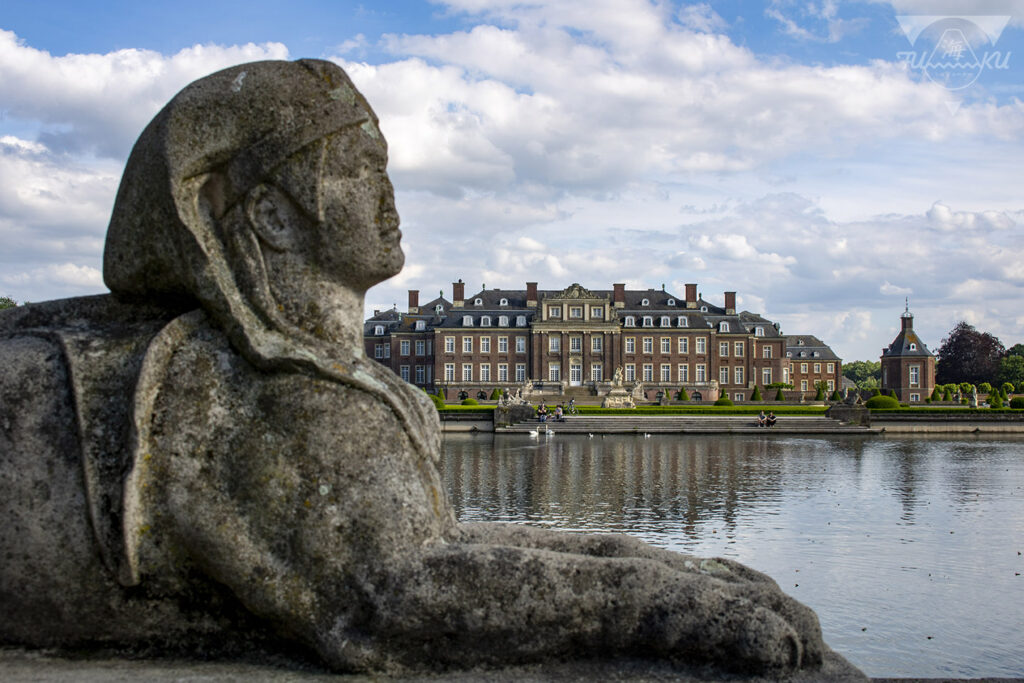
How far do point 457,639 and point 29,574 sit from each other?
1.49m

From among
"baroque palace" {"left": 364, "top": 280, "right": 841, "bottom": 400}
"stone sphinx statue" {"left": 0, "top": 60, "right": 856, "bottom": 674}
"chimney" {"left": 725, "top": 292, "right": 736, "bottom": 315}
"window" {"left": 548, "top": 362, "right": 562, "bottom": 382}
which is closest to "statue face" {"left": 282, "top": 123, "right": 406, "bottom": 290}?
"stone sphinx statue" {"left": 0, "top": 60, "right": 856, "bottom": 674}

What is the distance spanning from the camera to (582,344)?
250 ft

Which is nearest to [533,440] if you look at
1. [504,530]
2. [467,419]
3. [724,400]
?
[467,419]

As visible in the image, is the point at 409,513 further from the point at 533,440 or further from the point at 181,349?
the point at 533,440

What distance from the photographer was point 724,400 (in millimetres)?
50938

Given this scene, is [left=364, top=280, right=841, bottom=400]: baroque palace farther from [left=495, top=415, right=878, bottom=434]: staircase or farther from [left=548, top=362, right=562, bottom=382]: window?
[left=495, top=415, right=878, bottom=434]: staircase

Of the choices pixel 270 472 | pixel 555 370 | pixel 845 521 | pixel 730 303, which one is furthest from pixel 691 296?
pixel 270 472

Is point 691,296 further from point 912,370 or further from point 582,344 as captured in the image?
point 912,370

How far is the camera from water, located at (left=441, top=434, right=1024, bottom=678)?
650 cm

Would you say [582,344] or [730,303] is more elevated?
[730,303]

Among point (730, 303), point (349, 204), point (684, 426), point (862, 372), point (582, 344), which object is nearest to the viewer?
point (349, 204)

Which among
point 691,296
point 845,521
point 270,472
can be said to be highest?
point 691,296

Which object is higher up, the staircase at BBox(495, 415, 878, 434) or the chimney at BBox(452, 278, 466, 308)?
the chimney at BBox(452, 278, 466, 308)

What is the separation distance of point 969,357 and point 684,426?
60125 millimetres
